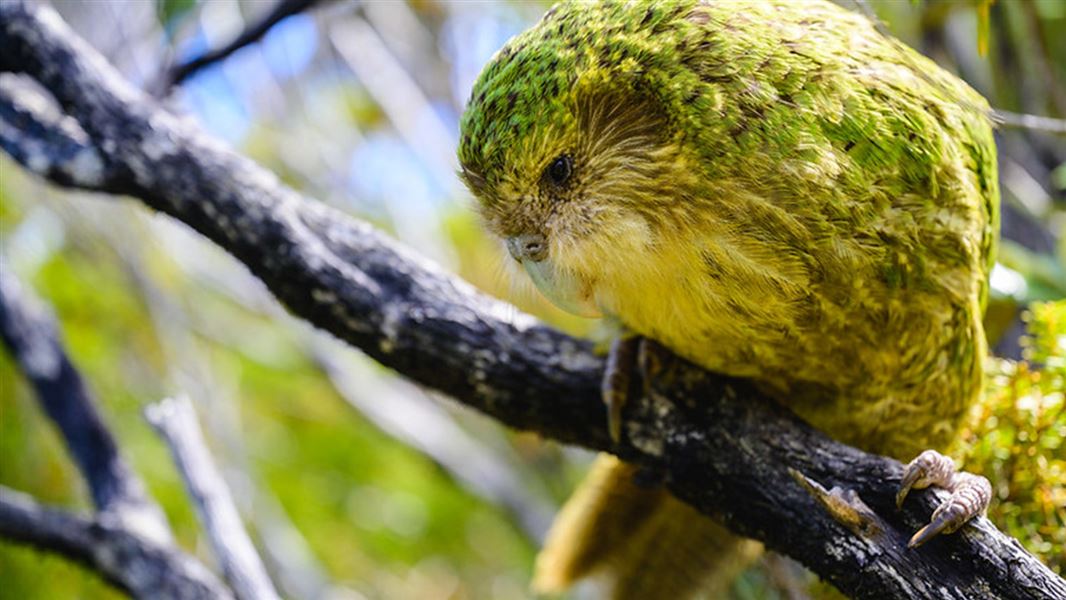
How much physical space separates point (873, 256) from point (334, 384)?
9.04ft

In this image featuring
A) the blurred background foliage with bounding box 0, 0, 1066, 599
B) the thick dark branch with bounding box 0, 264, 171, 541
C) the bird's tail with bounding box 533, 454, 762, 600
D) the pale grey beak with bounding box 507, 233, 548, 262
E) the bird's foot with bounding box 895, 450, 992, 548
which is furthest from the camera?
the blurred background foliage with bounding box 0, 0, 1066, 599

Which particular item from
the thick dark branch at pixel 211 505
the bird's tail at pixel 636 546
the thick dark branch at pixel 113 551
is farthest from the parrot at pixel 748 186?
the thick dark branch at pixel 113 551

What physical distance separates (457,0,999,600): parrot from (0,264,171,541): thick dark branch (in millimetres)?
1354

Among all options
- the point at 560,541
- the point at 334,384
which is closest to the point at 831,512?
the point at 560,541

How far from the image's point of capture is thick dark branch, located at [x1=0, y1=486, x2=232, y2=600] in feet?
7.10

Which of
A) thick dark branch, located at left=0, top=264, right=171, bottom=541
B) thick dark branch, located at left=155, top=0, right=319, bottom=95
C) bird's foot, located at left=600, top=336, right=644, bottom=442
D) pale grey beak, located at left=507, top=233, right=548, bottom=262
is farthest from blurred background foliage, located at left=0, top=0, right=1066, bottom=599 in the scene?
pale grey beak, located at left=507, top=233, right=548, bottom=262

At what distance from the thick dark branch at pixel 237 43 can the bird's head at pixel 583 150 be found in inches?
44.2

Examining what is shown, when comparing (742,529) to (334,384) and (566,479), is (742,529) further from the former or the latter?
(566,479)

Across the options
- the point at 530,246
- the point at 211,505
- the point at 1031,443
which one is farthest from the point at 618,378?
the point at 211,505

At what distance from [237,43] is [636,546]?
1573 mm

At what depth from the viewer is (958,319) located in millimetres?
1697

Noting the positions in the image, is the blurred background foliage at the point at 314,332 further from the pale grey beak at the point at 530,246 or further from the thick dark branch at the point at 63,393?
the pale grey beak at the point at 530,246

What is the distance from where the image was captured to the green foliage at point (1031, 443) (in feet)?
5.57

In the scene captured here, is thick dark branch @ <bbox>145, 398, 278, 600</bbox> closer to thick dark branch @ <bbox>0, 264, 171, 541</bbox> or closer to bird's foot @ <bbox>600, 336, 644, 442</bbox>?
thick dark branch @ <bbox>0, 264, 171, 541</bbox>
